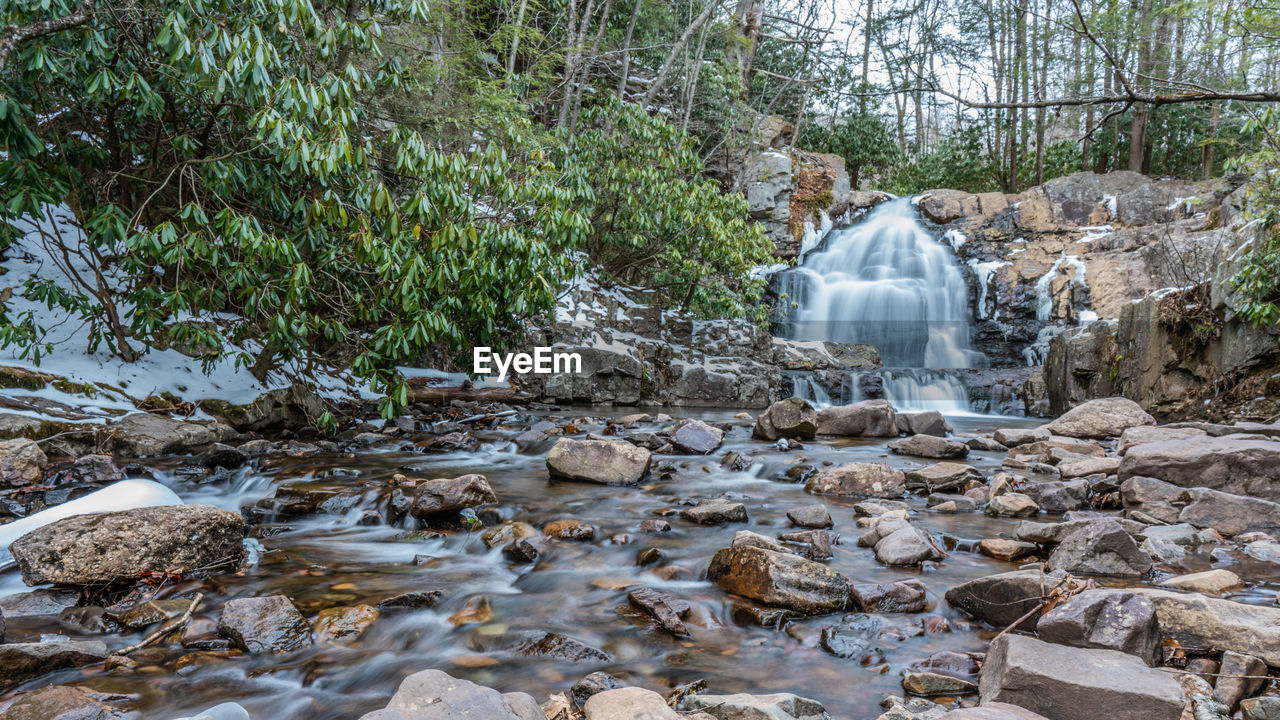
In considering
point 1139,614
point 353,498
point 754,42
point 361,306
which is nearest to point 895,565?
point 1139,614

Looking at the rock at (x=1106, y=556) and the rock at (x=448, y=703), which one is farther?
the rock at (x=1106, y=556)

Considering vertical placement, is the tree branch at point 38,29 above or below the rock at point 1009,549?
above

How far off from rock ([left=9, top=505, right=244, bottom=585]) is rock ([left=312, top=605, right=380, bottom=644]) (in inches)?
39.6

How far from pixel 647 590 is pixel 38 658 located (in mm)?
2424

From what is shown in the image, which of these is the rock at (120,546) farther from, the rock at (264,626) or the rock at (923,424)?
the rock at (923,424)

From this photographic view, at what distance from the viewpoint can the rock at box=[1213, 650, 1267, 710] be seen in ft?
6.96

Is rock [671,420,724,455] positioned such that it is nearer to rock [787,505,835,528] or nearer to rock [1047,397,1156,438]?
rock [787,505,835,528]

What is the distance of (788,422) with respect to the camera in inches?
313

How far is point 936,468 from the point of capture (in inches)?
225

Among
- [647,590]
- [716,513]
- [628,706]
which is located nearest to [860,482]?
[716,513]

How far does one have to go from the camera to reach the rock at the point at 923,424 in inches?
327

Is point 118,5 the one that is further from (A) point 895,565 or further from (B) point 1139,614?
(B) point 1139,614

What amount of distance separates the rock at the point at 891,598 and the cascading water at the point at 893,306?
9114mm

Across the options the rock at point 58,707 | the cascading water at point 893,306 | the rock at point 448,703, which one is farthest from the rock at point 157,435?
the cascading water at point 893,306
